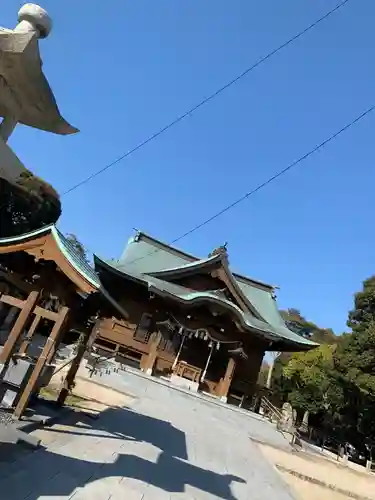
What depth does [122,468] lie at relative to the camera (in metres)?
5.84

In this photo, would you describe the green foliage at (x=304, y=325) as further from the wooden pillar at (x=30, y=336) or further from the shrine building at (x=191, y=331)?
the wooden pillar at (x=30, y=336)

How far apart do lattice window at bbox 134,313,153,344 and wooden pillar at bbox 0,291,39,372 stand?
16.5m

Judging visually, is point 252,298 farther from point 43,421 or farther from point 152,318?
point 43,421

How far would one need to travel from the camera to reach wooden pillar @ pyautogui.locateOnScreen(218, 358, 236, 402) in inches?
814

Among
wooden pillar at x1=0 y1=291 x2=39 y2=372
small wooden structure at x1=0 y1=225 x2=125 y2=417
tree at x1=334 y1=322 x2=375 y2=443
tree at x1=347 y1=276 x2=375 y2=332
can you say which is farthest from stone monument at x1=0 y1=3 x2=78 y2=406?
tree at x1=347 y1=276 x2=375 y2=332

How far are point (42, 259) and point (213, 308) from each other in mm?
16242

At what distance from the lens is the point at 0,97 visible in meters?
4.97

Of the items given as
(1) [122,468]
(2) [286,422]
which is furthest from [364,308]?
(1) [122,468]

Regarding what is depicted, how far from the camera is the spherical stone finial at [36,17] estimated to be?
186 inches

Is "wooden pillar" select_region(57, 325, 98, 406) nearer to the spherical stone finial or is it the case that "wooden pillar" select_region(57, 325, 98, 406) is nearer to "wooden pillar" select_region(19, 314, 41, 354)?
"wooden pillar" select_region(19, 314, 41, 354)

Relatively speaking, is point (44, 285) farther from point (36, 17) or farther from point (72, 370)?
point (36, 17)

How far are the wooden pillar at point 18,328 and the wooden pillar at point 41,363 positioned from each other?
0.75 m

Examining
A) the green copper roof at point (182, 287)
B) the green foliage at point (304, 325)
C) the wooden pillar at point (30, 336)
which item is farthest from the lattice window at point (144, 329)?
the green foliage at point (304, 325)

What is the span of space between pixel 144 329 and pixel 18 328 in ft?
55.4
